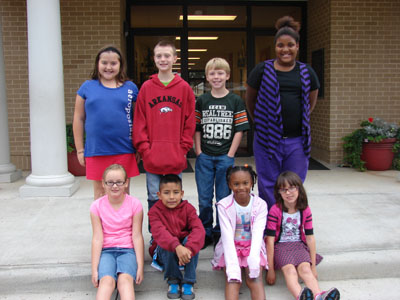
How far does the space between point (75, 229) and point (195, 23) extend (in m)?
5.15

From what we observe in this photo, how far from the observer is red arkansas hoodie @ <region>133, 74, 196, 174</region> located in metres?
3.33

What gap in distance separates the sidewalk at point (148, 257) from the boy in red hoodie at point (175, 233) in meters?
0.16

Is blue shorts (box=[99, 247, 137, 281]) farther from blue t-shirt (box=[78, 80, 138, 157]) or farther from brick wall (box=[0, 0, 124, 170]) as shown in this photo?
brick wall (box=[0, 0, 124, 170])

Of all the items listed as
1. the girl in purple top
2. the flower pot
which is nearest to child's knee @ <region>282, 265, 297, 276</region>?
the girl in purple top

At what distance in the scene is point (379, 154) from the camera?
23.5 ft

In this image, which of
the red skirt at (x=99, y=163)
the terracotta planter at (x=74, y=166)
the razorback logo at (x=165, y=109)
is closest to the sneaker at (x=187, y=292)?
the red skirt at (x=99, y=163)

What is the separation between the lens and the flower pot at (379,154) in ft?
23.5

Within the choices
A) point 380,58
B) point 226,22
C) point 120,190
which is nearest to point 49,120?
point 120,190

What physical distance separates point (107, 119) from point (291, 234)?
1633 millimetres

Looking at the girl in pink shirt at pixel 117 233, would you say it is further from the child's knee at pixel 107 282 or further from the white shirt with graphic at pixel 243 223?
the white shirt with graphic at pixel 243 223

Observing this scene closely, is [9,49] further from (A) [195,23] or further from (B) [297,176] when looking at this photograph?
(B) [297,176]

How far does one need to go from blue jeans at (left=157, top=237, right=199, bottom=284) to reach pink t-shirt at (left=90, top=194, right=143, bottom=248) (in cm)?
29

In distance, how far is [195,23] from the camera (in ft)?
27.1

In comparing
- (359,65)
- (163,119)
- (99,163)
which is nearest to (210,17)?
(359,65)
